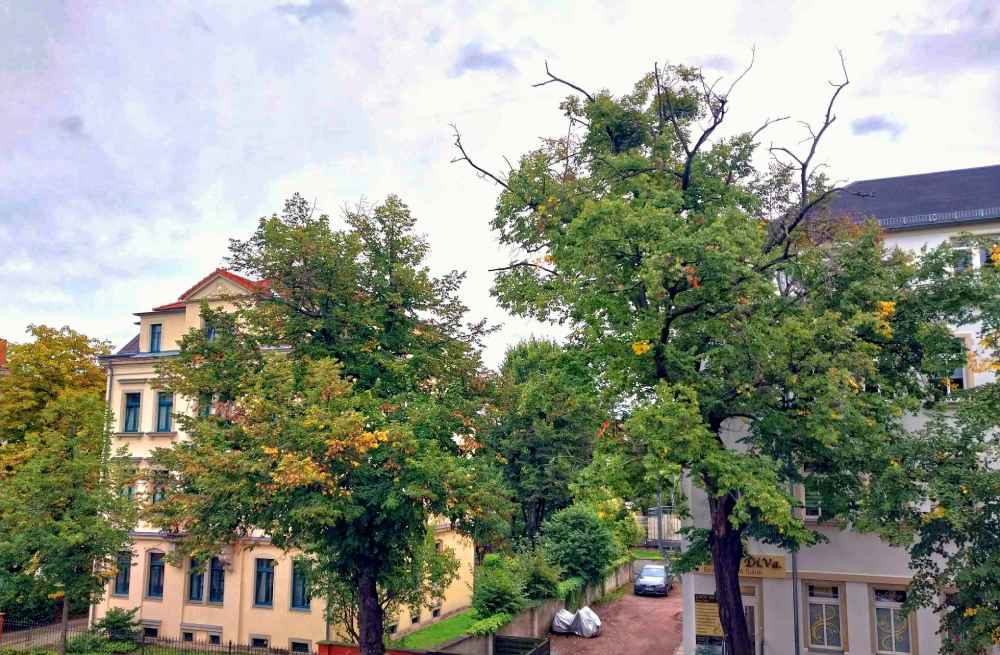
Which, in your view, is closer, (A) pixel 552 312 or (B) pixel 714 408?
(B) pixel 714 408

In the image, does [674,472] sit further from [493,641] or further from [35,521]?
[35,521]

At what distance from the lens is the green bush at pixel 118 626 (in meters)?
27.8

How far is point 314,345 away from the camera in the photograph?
760 inches

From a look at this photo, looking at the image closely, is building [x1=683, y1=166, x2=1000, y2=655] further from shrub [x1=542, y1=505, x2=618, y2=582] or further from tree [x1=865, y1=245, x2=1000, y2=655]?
shrub [x1=542, y1=505, x2=618, y2=582]

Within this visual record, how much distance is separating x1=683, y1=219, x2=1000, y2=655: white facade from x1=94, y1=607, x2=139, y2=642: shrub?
805 inches

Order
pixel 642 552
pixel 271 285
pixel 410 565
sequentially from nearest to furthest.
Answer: pixel 271 285
pixel 410 565
pixel 642 552

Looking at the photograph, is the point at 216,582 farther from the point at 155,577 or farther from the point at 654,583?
the point at 654,583

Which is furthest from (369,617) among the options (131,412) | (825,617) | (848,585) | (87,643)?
(131,412)

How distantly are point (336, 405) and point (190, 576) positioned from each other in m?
17.2

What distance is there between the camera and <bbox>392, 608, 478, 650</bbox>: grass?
26.6 metres

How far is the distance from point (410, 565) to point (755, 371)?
10.7 meters

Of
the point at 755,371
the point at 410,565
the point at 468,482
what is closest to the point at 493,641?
the point at 410,565

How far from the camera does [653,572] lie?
3828 centimetres

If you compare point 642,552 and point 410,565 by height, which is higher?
point 410,565
